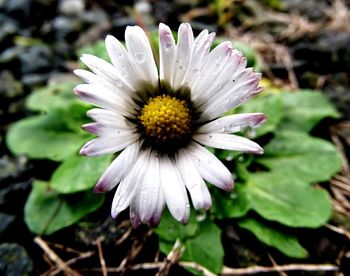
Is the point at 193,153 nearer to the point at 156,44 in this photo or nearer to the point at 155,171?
the point at 155,171

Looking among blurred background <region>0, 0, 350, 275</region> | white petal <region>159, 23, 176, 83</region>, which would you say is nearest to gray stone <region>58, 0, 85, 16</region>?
blurred background <region>0, 0, 350, 275</region>

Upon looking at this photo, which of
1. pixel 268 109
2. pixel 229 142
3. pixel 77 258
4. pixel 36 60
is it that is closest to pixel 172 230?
pixel 77 258

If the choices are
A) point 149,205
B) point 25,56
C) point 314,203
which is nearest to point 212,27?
point 25,56

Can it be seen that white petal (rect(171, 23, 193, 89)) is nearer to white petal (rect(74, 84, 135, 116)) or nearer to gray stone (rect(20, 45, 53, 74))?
white petal (rect(74, 84, 135, 116))

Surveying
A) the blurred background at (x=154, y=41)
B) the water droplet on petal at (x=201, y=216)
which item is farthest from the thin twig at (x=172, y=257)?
the water droplet on petal at (x=201, y=216)

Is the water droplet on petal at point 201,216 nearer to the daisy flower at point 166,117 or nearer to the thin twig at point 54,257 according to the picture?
the daisy flower at point 166,117

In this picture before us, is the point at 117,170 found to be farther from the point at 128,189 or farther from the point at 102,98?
the point at 102,98
